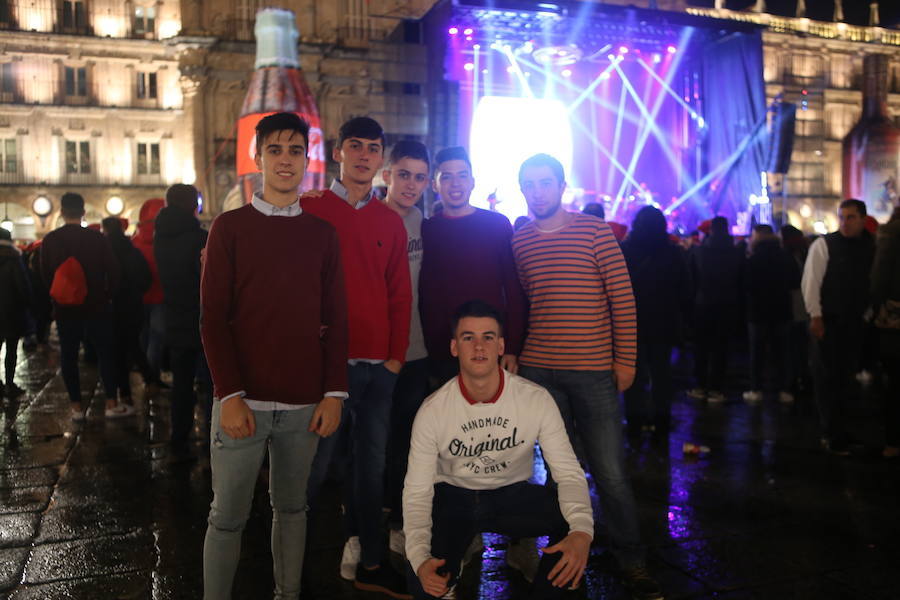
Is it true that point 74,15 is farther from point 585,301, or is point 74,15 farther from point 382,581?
point 382,581

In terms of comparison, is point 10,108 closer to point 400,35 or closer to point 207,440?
point 400,35

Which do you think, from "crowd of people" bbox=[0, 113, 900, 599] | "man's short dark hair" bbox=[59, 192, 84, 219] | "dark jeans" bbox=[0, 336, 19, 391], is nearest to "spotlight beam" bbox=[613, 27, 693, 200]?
"crowd of people" bbox=[0, 113, 900, 599]

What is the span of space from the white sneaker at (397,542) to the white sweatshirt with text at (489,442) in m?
0.95

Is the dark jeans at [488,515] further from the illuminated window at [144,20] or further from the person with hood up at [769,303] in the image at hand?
the illuminated window at [144,20]

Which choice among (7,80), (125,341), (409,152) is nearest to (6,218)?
(7,80)

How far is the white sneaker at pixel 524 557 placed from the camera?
10.4ft

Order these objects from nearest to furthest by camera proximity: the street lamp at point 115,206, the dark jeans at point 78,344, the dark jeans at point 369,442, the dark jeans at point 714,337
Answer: the dark jeans at point 369,442 < the dark jeans at point 78,344 < the dark jeans at point 714,337 < the street lamp at point 115,206

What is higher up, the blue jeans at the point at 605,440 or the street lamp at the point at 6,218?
the street lamp at the point at 6,218

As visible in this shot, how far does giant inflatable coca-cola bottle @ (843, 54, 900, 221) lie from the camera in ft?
106

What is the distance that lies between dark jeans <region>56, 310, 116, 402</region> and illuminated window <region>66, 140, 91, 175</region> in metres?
25.8

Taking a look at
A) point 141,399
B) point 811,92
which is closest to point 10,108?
point 141,399

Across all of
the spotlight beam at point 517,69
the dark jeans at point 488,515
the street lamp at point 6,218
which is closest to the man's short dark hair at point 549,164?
the dark jeans at point 488,515

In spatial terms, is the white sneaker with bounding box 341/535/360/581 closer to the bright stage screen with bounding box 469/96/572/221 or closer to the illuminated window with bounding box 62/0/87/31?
the bright stage screen with bounding box 469/96/572/221

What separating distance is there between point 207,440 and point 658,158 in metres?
17.7
